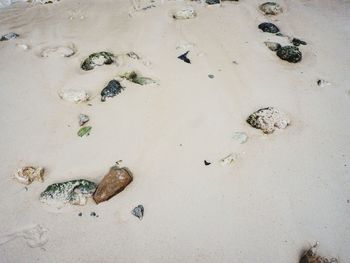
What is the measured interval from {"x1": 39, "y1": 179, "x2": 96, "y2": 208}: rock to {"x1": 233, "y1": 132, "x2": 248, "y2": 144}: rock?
3.57ft

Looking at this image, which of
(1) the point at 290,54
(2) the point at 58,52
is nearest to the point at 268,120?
(1) the point at 290,54

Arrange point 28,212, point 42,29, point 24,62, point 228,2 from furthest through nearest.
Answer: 1. point 228,2
2. point 42,29
3. point 24,62
4. point 28,212

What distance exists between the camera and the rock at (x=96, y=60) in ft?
10.3

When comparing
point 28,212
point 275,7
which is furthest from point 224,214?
point 275,7

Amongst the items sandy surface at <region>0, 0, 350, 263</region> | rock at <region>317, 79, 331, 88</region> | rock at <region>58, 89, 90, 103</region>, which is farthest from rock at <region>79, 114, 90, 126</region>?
rock at <region>317, 79, 331, 88</region>

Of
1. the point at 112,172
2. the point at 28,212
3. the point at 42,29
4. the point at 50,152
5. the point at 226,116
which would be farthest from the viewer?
the point at 42,29

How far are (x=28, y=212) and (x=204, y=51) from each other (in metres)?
2.14

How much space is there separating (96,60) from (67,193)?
1420 mm

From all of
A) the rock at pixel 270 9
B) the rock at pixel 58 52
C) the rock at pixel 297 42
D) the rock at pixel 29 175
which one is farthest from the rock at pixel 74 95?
the rock at pixel 270 9

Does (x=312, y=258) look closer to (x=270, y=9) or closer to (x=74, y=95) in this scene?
(x=74, y=95)

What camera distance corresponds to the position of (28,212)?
2154 mm

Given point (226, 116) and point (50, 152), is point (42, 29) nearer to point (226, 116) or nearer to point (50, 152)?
point (50, 152)

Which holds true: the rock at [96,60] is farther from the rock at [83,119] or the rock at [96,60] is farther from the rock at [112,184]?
the rock at [112,184]

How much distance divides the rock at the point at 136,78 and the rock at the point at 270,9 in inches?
71.2
